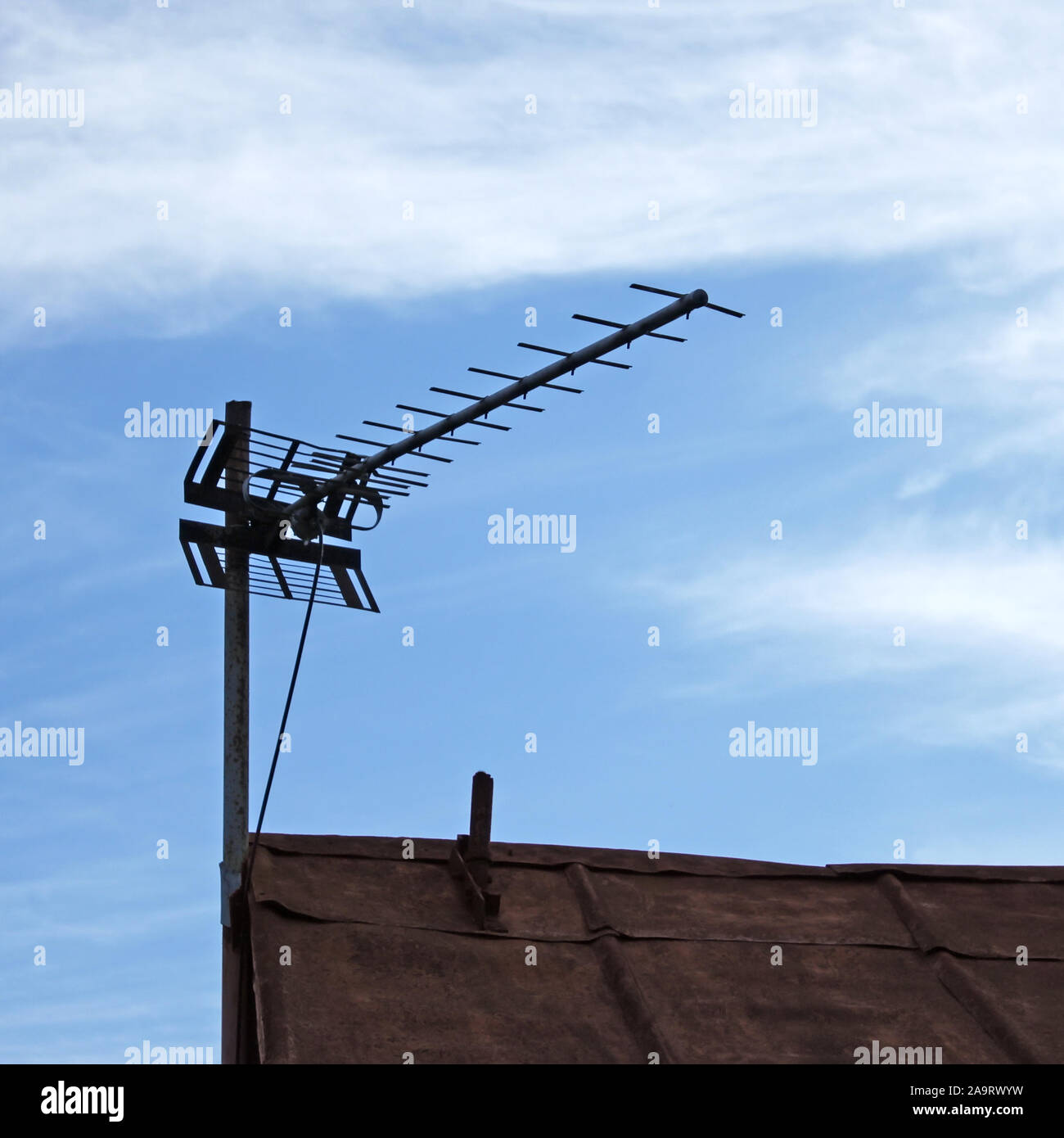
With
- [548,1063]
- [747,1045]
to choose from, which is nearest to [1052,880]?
[747,1045]

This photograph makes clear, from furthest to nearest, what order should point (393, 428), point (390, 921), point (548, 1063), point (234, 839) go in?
1. point (393, 428)
2. point (234, 839)
3. point (390, 921)
4. point (548, 1063)

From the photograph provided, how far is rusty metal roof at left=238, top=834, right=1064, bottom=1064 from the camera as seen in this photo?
8227 millimetres

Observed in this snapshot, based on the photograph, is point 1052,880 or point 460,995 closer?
point 460,995

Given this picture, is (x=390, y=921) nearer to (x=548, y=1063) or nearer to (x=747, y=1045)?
(x=548, y=1063)

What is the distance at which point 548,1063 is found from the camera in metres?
8.02

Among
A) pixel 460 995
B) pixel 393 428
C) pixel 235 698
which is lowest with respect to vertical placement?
pixel 460 995

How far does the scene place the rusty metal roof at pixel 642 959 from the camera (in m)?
8.23

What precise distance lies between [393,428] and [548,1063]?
167 inches

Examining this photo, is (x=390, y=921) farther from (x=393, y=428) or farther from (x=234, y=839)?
(x=393, y=428)

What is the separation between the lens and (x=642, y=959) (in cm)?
908

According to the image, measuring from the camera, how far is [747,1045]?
27.3 ft
